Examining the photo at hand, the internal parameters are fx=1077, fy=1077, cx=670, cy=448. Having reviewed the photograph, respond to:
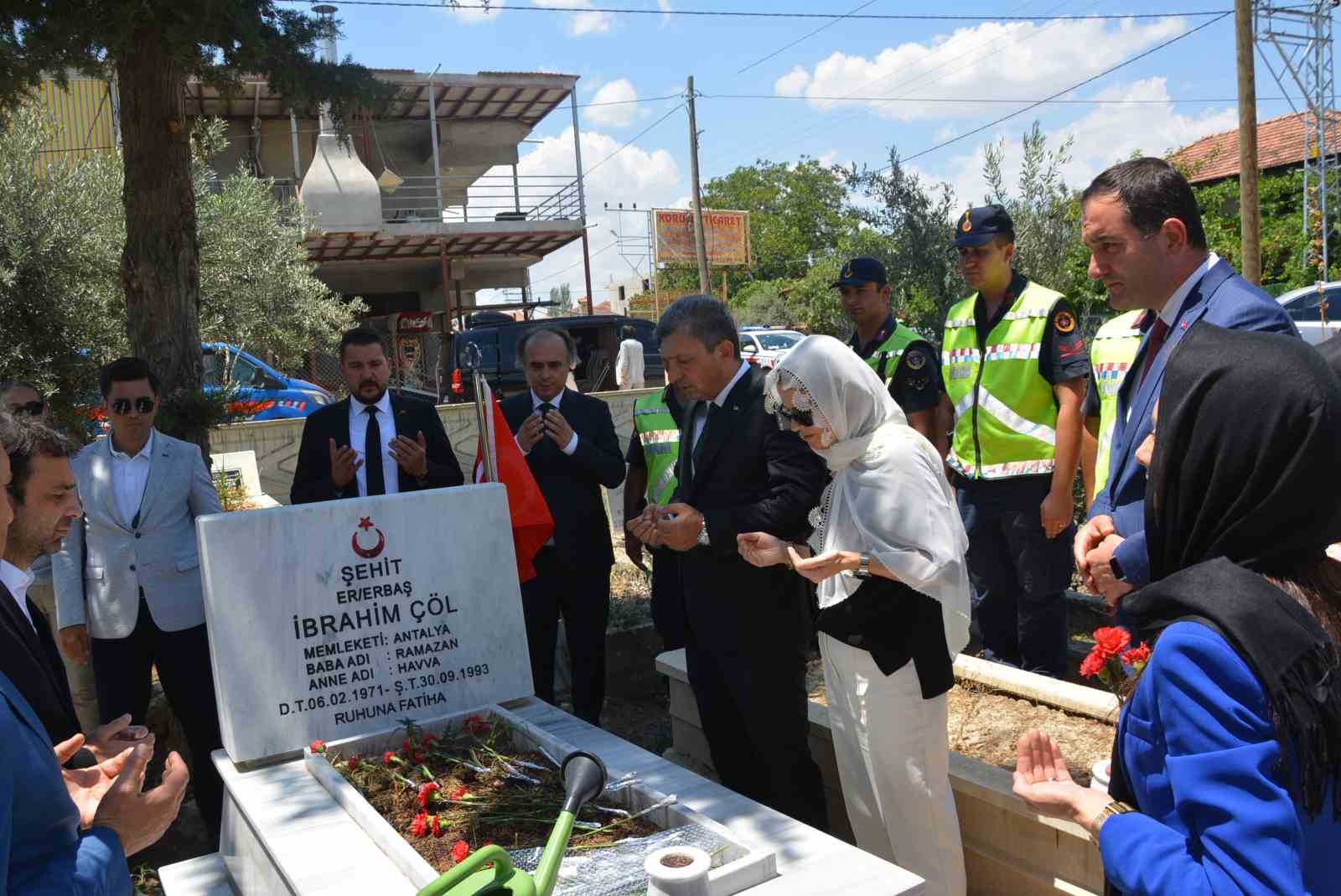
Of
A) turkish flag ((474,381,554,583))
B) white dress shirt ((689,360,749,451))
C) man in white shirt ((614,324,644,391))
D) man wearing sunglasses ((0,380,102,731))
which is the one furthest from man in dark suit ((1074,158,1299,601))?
man in white shirt ((614,324,644,391))

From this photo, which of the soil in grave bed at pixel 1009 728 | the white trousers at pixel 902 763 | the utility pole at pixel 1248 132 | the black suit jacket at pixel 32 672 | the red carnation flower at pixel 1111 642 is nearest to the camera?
the black suit jacket at pixel 32 672

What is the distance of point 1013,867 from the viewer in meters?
3.24

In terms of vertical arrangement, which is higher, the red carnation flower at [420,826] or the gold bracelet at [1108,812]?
the gold bracelet at [1108,812]

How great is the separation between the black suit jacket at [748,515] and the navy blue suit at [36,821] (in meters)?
2.12

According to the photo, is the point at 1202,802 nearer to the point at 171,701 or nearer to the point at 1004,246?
the point at 1004,246

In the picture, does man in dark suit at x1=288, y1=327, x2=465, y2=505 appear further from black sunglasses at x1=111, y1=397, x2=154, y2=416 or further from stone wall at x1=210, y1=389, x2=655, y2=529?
stone wall at x1=210, y1=389, x2=655, y2=529

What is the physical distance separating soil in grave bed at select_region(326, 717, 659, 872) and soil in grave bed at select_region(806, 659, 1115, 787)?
4.45 ft

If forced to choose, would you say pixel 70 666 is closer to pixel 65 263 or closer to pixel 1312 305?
pixel 65 263

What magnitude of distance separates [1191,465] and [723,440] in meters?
2.23

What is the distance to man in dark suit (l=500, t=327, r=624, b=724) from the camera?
4.71 meters

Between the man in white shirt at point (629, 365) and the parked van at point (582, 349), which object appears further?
the parked van at point (582, 349)

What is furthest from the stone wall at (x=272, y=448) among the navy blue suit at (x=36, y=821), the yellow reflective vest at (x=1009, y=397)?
the navy blue suit at (x=36, y=821)

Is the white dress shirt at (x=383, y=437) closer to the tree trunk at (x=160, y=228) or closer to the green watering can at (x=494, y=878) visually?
the tree trunk at (x=160, y=228)

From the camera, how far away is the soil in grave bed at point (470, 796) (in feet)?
8.96
